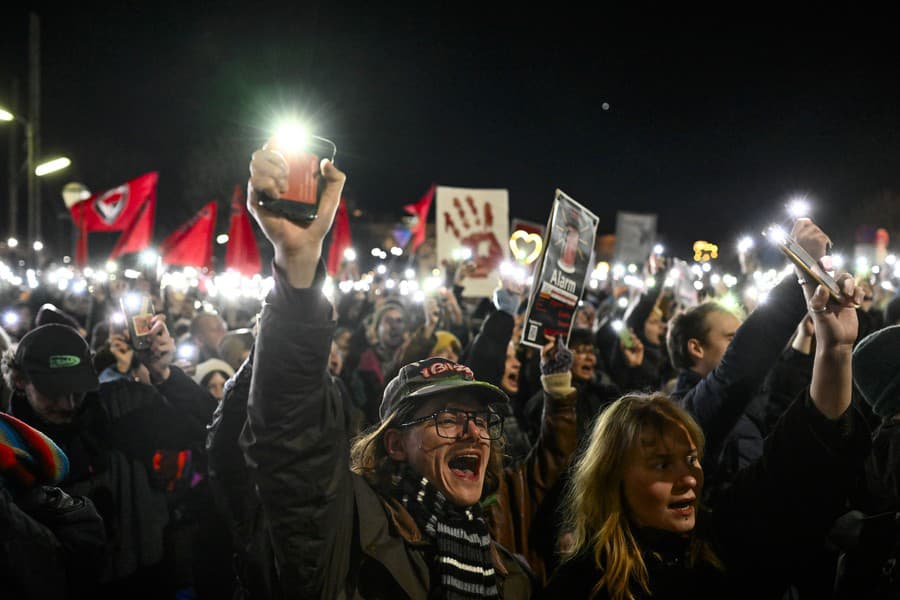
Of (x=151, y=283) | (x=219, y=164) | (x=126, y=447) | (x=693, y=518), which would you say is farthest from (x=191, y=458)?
(x=219, y=164)

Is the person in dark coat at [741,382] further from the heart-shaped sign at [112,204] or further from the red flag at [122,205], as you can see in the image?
the heart-shaped sign at [112,204]

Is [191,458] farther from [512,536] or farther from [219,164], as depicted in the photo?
[219,164]

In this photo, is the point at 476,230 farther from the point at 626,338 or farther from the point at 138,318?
the point at 138,318

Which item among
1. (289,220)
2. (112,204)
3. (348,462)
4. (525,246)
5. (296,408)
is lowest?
(348,462)

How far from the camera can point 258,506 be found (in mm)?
2119

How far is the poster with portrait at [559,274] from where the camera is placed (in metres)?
4.72

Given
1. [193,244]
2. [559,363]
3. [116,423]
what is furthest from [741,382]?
[193,244]

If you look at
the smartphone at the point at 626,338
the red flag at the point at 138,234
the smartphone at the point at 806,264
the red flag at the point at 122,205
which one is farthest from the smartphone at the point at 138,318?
the red flag at the point at 122,205

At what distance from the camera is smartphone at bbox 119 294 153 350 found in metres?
4.14

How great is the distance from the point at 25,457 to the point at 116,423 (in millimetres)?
2356

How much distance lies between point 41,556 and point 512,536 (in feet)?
6.08

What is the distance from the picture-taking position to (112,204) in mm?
11000

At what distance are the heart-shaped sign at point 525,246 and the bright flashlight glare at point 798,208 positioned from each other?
12.7 feet

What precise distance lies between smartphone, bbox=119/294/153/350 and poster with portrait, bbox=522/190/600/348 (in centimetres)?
211
